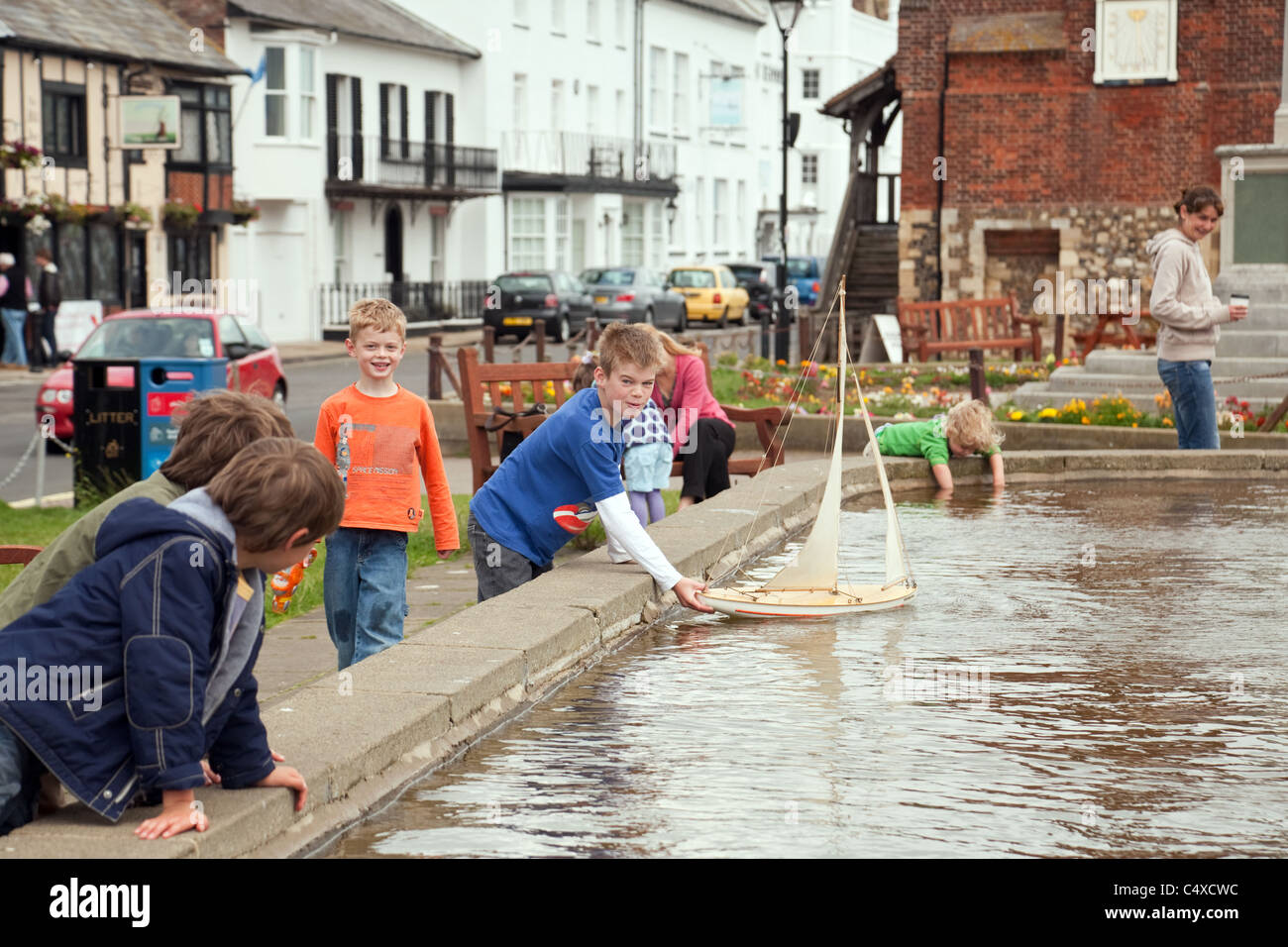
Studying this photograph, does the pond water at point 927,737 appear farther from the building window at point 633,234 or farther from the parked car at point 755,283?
the building window at point 633,234

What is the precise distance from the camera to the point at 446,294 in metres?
50.6

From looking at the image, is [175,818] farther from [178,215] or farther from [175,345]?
[178,215]

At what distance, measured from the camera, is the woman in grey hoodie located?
1199 centimetres

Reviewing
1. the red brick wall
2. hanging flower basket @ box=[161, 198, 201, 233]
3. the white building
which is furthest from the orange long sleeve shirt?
the white building

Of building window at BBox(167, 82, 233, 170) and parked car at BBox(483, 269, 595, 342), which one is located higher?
building window at BBox(167, 82, 233, 170)

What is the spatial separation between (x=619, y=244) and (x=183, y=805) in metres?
58.1

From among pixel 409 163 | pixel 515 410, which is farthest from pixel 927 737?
pixel 409 163

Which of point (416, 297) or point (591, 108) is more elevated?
point (591, 108)

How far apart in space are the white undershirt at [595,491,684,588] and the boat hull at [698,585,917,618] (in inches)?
11.2

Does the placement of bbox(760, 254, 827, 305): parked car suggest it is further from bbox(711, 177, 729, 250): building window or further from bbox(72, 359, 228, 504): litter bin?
bbox(72, 359, 228, 504): litter bin

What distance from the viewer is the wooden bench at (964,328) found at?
87.4 ft

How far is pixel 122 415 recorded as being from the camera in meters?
14.5

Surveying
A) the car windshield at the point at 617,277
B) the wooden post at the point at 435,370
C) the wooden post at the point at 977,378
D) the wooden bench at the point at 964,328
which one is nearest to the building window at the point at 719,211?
the car windshield at the point at 617,277

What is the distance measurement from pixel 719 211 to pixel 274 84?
29.5 m
